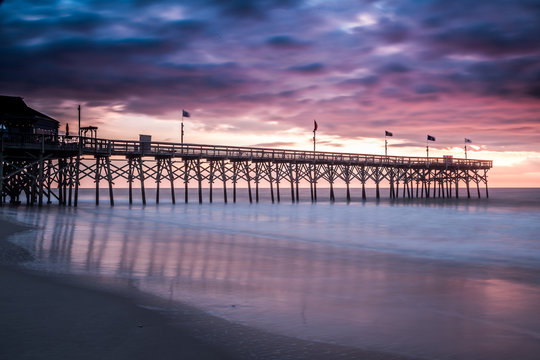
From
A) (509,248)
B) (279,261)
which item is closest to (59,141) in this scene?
(279,261)

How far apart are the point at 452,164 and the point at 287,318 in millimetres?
68375

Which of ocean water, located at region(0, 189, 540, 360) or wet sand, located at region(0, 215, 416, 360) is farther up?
wet sand, located at region(0, 215, 416, 360)

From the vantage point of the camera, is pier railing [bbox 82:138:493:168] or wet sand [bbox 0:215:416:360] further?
pier railing [bbox 82:138:493:168]

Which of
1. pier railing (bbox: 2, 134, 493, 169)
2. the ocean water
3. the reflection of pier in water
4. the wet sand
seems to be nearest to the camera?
the wet sand

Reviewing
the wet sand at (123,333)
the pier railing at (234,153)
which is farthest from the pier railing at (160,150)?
the wet sand at (123,333)

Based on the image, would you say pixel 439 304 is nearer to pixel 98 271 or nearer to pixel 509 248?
pixel 98 271

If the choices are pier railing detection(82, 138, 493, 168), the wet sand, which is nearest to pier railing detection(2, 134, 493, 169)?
pier railing detection(82, 138, 493, 168)

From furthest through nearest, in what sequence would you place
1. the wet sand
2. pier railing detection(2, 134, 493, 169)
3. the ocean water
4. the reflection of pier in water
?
pier railing detection(2, 134, 493, 169), the reflection of pier in water, the ocean water, the wet sand

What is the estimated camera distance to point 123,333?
5.75 m

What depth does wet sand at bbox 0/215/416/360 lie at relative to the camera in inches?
202

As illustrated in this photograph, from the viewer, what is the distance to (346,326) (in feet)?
21.4

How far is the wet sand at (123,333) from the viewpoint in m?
5.13

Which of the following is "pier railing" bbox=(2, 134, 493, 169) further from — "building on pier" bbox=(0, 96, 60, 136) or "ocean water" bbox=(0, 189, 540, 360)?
"ocean water" bbox=(0, 189, 540, 360)

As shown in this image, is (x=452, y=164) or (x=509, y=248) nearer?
(x=509, y=248)
